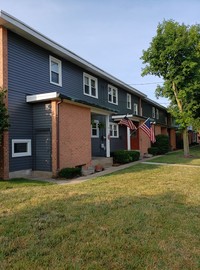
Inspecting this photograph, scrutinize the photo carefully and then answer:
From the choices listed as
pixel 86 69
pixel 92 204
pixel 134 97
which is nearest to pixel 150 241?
pixel 92 204

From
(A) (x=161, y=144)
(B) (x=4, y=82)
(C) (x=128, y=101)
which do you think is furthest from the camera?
(A) (x=161, y=144)

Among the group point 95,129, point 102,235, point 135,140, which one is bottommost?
point 102,235

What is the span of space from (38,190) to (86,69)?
10115 mm

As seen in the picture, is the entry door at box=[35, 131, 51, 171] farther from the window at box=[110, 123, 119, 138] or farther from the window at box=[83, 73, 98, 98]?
the window at box=[110, 123, 119, 138]

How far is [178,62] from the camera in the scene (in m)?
19.9

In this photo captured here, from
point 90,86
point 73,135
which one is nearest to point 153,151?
point 90,86

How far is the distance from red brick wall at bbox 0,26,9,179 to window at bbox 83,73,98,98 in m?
6.32

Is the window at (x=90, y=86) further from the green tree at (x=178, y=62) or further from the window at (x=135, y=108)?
the window at (x=135, y=108)

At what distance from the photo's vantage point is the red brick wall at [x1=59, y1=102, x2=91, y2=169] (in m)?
11.1

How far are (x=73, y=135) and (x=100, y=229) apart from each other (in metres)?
7.74

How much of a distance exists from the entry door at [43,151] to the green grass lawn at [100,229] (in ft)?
11.6

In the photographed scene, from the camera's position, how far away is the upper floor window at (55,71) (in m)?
12.9

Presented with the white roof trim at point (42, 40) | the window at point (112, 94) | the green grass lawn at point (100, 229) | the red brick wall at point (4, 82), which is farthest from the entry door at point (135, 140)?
the green grass lawn at point (100, 229)

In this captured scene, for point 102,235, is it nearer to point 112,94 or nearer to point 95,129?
point 95,129
